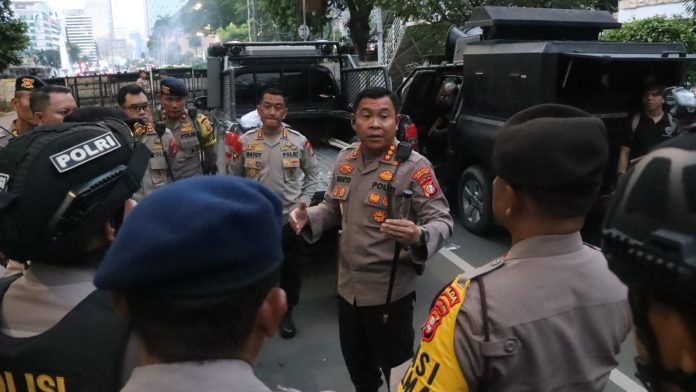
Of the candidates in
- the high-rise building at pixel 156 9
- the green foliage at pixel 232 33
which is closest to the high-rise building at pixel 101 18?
the high-rise building at pixel 156 9

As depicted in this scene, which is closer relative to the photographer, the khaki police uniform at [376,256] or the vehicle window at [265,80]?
the khaki police uniform at [376,256]

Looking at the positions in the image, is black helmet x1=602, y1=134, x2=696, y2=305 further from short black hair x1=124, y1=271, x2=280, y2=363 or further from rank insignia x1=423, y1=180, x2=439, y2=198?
rank insignia x1=423, y1=180, x2=439, y2=198

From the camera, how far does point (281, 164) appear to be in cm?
404

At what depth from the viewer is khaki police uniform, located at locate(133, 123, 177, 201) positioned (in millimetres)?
4043

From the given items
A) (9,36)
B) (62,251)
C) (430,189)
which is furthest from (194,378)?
(9,36)

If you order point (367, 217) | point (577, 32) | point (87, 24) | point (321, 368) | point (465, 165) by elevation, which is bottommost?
point (321, 368)

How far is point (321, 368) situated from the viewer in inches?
143

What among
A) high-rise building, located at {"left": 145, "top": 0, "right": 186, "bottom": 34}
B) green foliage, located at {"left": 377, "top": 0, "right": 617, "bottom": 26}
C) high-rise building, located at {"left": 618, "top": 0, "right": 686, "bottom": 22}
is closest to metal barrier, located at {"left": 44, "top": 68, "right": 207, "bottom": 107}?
green foliage, located at {"left": 377, "top": 0, "right": 617, "bottom": 26}

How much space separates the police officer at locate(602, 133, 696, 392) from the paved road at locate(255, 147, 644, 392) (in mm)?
2044

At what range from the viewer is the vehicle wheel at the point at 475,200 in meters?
5.98

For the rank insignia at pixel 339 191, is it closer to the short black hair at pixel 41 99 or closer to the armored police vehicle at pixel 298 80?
the short black hair at pixel 41 99

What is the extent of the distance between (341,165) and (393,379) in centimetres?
149

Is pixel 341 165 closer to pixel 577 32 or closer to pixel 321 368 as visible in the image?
pixel 321 368

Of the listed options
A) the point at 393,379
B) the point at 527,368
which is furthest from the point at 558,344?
the point at 393,379
